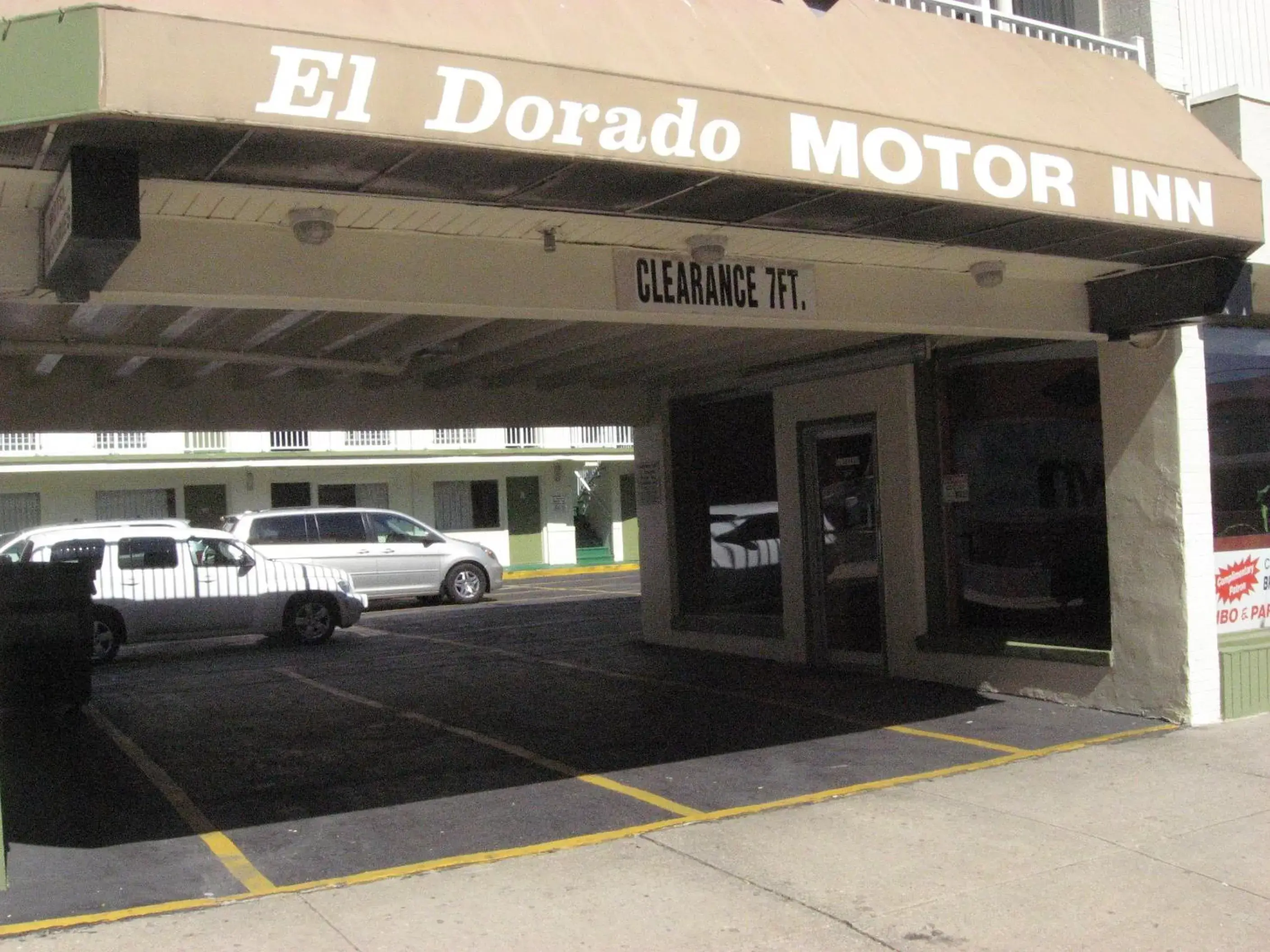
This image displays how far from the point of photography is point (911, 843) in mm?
6398

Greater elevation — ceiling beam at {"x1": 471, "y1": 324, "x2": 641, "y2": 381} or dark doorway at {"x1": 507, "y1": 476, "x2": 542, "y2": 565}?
ceiling beam at {"x1": 471, "y1": 324, "x2": 641, "y2": 381}

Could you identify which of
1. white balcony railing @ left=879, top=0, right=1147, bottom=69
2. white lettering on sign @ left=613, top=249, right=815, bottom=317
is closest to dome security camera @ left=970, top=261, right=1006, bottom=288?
white lettering on sign @ left=613, top=249, right=815, bottom=317

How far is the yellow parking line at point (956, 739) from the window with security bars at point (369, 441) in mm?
25926

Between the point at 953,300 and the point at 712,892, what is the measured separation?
4.42 m

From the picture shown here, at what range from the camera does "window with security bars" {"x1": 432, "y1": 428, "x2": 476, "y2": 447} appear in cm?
3491

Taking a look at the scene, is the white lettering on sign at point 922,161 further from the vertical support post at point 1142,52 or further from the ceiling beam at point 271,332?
the ceiling beam at point 271,332

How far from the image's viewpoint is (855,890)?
5.73 metres

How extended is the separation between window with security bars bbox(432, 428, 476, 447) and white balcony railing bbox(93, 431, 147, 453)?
7.54 m

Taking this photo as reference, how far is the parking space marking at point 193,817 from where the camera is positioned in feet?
20.0

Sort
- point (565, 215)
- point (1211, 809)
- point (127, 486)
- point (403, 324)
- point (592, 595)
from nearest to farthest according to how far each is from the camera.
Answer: point (565, 215) → point (1211, 809) → point (403, 324) → point (592, 595) → point (127, 486)

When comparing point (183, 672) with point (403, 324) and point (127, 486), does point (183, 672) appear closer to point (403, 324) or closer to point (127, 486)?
point (403, 324)

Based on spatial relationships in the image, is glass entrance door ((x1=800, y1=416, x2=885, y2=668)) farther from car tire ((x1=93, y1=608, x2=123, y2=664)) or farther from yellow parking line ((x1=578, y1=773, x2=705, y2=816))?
car tire ((x1=93, y1=608, x2=123, y2=664))

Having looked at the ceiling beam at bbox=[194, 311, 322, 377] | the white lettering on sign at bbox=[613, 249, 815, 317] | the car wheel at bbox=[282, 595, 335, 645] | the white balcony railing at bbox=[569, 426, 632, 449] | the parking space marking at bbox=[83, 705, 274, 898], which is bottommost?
the parking space marking at bbox=[83, 705, 274, 898]

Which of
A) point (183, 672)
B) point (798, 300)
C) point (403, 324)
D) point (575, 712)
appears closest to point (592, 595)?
point (183, 672)
